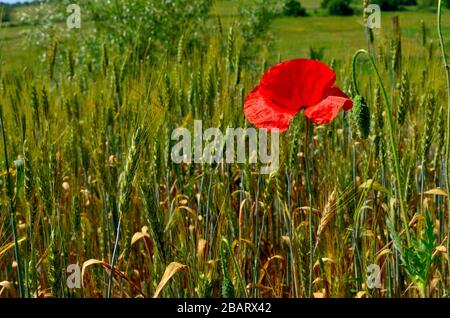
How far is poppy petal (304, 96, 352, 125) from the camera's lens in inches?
37.4

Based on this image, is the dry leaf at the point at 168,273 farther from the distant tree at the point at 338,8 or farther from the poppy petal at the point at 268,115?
the distant tree at the point at 338,8

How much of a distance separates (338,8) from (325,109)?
2851 centimetres

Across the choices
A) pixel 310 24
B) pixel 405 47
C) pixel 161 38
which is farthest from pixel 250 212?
pixel 310 24

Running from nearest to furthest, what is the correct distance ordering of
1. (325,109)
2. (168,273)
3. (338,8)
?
(325,109) < (168,273) < (338,8)

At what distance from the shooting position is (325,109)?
0.97 meters

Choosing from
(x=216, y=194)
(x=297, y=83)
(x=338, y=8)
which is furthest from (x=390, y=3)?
(x=338, y=8)

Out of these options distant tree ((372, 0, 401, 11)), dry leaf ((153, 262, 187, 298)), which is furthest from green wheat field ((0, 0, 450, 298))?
distant tree ((372, 0, 401, 11))

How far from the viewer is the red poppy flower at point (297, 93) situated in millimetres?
964
